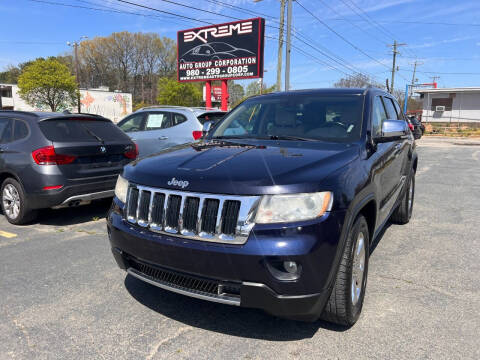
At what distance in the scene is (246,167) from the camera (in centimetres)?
250

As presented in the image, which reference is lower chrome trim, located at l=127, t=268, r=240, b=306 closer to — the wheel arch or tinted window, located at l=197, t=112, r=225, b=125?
the wheel arch

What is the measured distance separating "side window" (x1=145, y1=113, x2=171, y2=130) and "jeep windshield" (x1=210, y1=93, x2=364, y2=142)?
4380 millimetres

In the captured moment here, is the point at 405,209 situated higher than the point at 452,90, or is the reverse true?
the point at 452,90

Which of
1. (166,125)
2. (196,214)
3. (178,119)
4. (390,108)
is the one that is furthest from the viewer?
(166,125)

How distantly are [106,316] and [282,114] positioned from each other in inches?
93.6

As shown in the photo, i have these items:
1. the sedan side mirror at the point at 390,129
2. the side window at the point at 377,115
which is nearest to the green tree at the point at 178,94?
the side window at the point at 377,115

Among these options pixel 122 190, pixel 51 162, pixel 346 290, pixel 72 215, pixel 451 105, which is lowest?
pixel 72 215

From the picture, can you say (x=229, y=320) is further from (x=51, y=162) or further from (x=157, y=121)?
(x=157, y=121)


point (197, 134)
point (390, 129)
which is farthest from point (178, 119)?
point (390, 129)

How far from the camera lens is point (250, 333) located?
2695 mm

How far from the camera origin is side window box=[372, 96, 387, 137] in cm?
353

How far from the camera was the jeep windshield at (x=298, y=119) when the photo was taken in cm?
342

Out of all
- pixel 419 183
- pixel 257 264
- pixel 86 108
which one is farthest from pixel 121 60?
pixel 257 264

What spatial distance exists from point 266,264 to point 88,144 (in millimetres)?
4163
